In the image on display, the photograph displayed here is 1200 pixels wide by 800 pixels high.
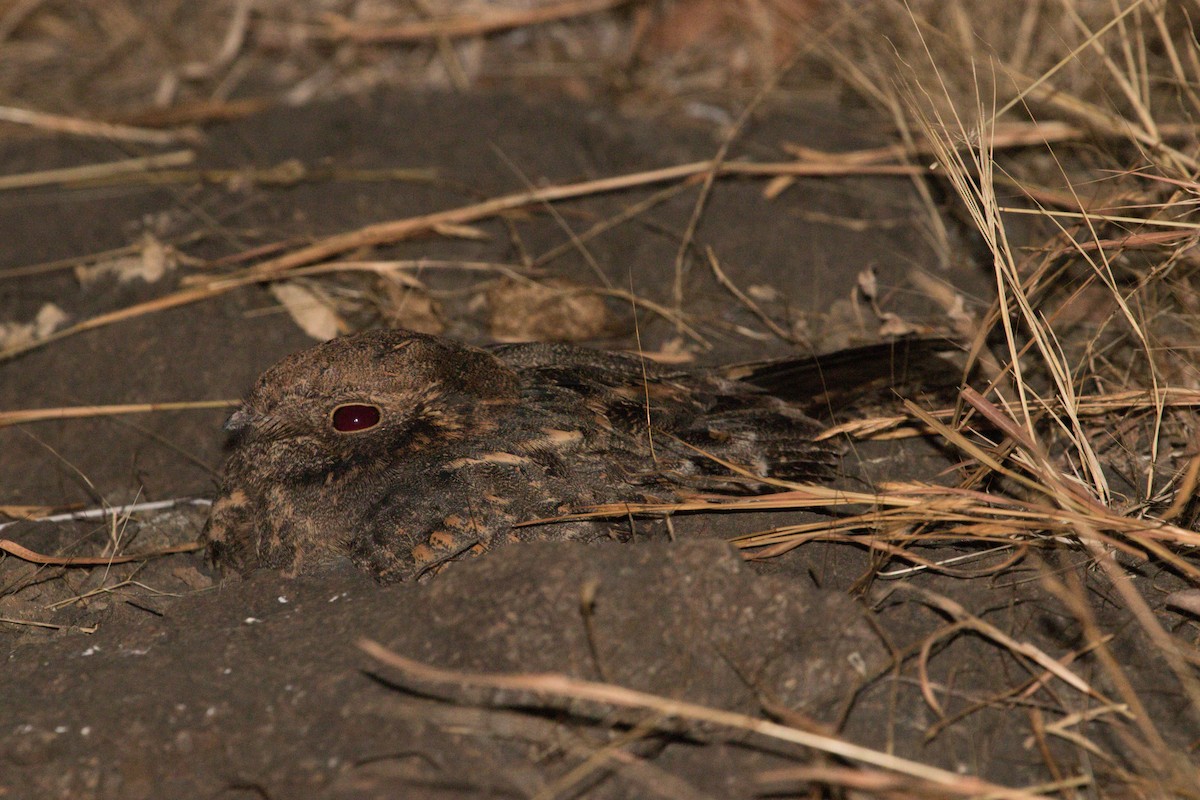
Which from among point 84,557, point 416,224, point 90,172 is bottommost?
point 84,557

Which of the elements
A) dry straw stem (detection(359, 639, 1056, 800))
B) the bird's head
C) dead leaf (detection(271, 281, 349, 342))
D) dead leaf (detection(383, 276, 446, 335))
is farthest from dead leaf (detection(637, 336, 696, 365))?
dry straw stem (detection(359, 639, 1056, 800))

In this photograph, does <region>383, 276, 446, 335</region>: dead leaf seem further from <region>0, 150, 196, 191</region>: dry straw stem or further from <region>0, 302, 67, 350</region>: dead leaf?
<region>0, 150, 196, 191</region>: dry straw stem

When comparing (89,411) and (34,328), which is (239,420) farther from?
(34,328)

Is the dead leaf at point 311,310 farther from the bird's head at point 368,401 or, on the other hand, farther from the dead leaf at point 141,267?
the bird's head at point 368,401

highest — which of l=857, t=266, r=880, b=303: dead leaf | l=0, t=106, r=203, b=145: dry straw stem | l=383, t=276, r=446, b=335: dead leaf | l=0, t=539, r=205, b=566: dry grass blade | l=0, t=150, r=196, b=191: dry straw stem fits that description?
l=0, t=106, r=203, b=145: dry straw stem

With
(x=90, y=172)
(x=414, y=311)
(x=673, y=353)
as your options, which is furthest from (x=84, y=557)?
(x=90, y=172)

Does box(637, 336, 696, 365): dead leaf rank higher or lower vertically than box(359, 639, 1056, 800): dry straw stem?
lower

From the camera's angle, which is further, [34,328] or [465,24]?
[465,24]

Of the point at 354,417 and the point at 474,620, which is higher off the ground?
the point at 354,417
